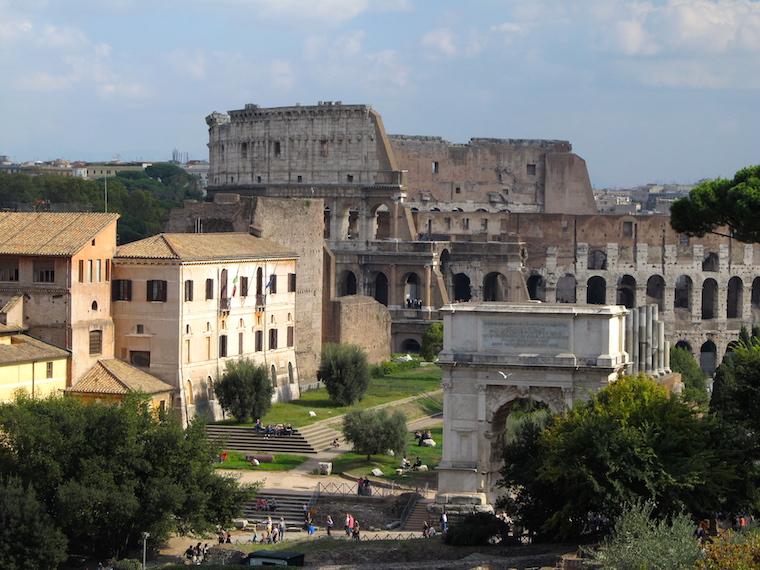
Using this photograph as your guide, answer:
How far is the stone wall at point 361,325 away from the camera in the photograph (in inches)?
2793

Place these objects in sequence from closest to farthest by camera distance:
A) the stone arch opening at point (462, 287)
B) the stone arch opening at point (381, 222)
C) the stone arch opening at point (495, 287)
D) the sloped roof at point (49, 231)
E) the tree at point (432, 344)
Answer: the sloped roof at point (49, 231)
the tree at point (432, 344)
the stone arch opening at point (495, 287)
the stone arch opening at point (462, 287)
the stone arch opening at point (381, 222)

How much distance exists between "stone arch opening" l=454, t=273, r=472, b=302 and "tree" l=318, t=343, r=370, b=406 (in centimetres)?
3717

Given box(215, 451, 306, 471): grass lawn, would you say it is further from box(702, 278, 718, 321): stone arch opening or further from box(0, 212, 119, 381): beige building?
box(702, 278, 718, 321): stone arch opening

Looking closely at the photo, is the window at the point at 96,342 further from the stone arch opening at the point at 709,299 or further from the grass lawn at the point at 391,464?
the stone arch opening at the point at 709,299

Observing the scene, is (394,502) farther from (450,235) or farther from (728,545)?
(450,235)

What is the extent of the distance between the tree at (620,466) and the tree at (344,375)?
1937 centimetres

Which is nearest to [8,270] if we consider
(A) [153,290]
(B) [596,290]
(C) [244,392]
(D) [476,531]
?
(A) [153,290]

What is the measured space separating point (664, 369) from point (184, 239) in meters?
15.7

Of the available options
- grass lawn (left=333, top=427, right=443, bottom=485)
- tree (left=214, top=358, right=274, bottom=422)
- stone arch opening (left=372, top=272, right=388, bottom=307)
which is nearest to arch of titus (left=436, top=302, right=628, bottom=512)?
grass lawn (left=333, top=427, right=443, bottom=485)

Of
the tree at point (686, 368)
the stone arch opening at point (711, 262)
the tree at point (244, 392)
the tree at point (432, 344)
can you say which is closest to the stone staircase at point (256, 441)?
the tree at point (244, 392)

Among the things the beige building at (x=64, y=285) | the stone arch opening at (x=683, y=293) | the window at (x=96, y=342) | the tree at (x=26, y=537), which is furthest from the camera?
the stone arch opening at (x=683, y=293)

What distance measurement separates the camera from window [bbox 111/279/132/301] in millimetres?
54500

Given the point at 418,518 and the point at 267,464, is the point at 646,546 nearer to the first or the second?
the point at 418,518

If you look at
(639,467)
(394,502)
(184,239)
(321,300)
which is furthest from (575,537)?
(321,300)
